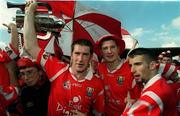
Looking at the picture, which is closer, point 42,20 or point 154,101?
point 154,101

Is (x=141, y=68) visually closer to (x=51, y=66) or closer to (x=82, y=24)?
(x=51, y=66)

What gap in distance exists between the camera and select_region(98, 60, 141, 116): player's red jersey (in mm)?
4832

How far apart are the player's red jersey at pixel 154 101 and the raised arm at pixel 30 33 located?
1.36m

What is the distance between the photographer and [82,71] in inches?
180

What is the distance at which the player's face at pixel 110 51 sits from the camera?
489cm

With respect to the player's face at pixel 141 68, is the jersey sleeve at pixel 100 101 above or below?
below

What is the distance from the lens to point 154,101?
3.78 metres

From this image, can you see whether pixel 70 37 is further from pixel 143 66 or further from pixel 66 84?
pixel 143 66

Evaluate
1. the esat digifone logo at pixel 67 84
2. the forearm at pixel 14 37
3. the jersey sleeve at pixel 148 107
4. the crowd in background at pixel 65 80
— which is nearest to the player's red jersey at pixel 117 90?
the crowd in background at pixel 65 80

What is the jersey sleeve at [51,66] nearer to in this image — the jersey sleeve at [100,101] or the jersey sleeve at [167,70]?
the jersey sleeve at [100,101]

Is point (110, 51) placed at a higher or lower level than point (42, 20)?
lower

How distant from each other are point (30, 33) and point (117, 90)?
3.79 feet

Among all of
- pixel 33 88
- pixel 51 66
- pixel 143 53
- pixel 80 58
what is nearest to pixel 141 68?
pixel 143 53

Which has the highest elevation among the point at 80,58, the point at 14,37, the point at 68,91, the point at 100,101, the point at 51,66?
the point at 14,37
